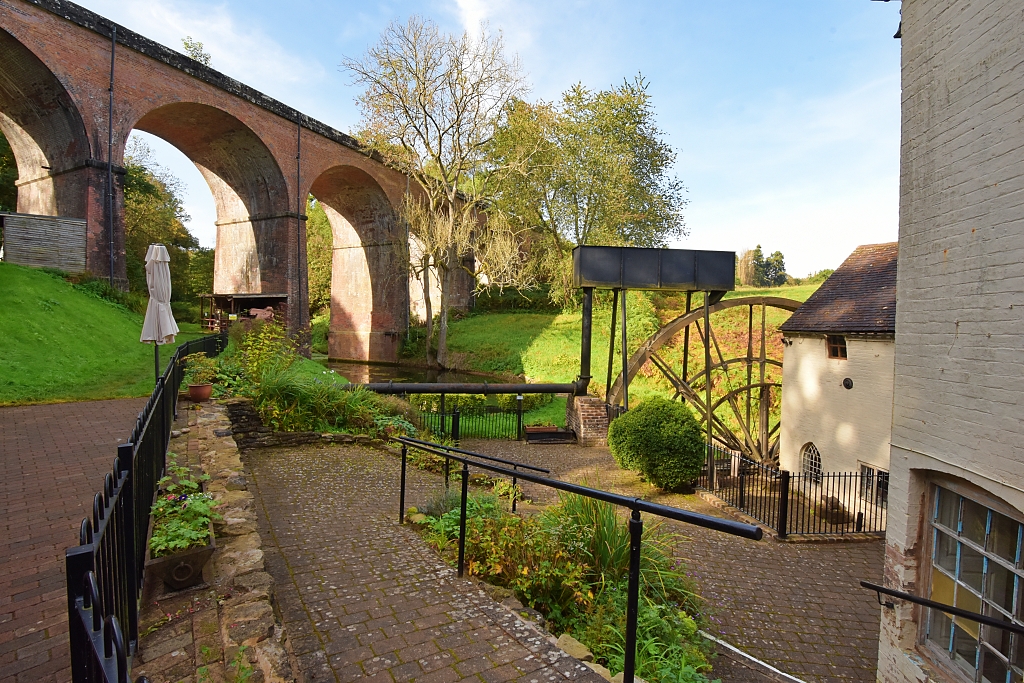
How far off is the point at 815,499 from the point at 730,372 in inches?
376

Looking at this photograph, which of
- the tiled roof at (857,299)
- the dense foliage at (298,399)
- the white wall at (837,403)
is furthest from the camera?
the tiled roof at (857,299)

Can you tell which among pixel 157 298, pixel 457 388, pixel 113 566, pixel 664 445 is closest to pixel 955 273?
pixel 113 566

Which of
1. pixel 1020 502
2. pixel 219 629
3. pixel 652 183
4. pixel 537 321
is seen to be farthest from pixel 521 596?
pixel 652 183

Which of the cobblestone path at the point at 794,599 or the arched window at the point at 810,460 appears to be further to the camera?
the arched window at the point at 810,460

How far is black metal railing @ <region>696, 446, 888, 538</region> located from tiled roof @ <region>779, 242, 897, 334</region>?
3085mm

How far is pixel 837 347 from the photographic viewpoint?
1130cm

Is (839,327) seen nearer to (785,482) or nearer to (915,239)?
(785,482)

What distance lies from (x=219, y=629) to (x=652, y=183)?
30596 millimetres

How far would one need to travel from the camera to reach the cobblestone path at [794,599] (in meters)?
4.80

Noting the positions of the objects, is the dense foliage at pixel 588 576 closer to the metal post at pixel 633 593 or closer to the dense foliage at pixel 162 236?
the metal post at pixel 633 593

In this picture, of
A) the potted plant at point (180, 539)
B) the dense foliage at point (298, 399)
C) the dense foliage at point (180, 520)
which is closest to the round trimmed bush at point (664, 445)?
the dense foliage at point (298, 399)

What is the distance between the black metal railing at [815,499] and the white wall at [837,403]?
43 cm

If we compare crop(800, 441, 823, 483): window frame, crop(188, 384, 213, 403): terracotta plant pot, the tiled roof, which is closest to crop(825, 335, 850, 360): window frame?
the tiled roof

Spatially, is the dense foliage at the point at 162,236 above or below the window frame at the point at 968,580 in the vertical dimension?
above
